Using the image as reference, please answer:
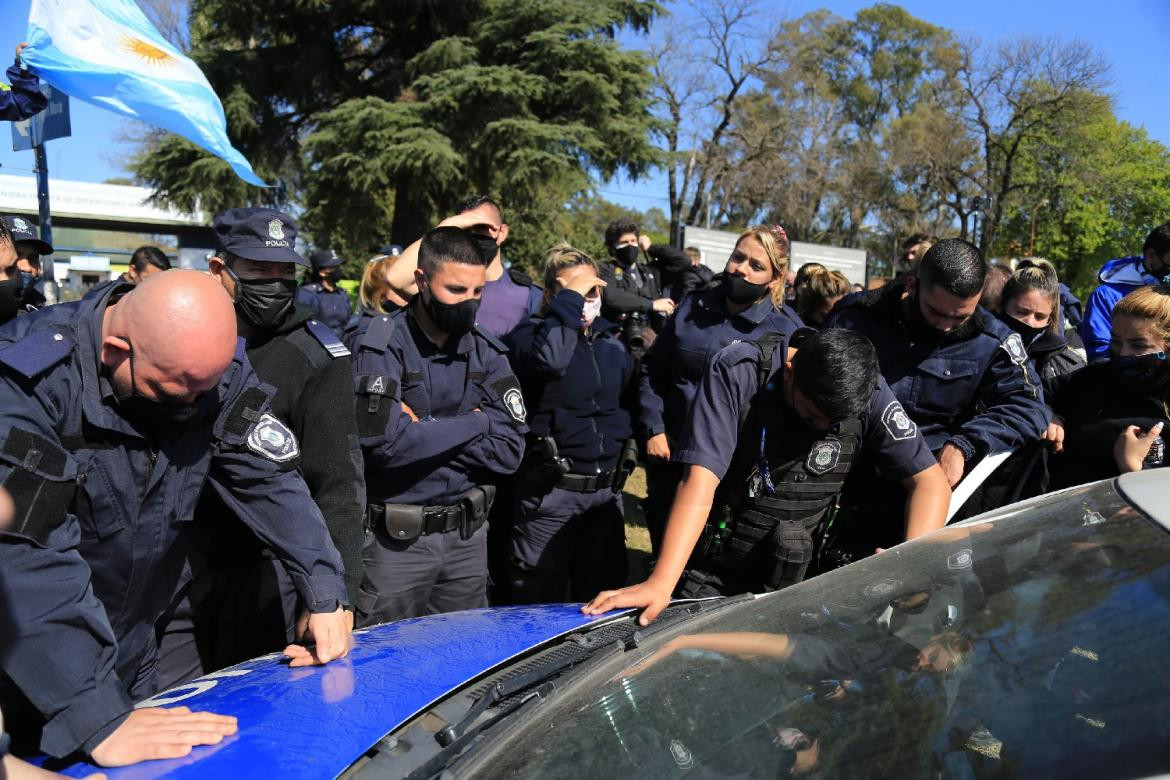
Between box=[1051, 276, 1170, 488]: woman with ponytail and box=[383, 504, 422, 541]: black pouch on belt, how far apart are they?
8.31 feet

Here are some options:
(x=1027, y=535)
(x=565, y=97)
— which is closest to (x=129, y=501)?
(x=1027, y=535)

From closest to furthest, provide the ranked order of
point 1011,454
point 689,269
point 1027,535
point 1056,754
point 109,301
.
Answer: point 1056,754 < point 1027,535 < point 109,301 < point 1011,454 < point 689,269

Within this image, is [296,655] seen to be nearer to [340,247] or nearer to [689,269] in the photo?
[689,269]

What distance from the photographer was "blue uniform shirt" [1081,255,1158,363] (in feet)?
13.7

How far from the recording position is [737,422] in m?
2.62

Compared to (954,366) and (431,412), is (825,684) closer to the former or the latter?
(431,412)

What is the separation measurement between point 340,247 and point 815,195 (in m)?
17.2

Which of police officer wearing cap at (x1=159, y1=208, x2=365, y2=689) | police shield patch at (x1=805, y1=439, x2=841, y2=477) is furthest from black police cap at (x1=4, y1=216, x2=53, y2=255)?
police shield patch at (x1=805, y1=439, x2=841, y2=477)

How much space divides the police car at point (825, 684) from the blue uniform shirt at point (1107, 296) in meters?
2.72

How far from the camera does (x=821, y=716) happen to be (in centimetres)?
136

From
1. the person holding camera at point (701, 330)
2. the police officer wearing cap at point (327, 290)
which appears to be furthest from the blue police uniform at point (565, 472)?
the police officer wearing cap at point (327, 290)

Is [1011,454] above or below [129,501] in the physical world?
below

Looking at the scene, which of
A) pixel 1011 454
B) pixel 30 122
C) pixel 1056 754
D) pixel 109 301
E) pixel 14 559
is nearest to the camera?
pixel 1056 754

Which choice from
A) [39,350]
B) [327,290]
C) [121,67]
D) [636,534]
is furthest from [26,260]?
[327,290]
